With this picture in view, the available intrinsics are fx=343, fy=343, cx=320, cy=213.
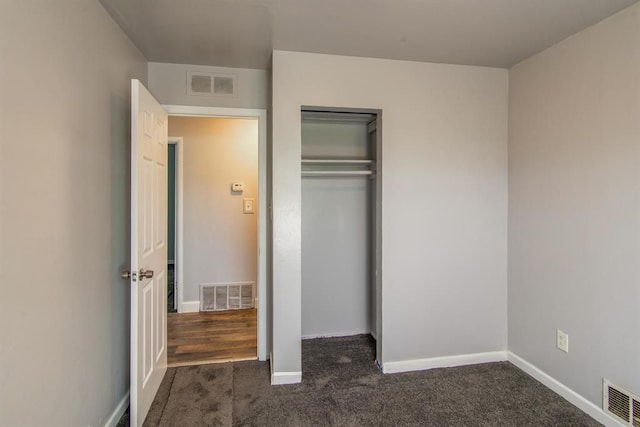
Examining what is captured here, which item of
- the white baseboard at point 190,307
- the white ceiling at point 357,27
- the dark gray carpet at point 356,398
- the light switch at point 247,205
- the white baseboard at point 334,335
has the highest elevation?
the white ceiling at point 357,27

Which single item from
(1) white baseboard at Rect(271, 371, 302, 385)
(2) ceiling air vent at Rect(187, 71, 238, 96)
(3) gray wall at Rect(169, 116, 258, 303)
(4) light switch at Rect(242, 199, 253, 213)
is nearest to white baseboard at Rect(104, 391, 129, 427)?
(1) white baseboard at Rect(271, 371, 302, 385)

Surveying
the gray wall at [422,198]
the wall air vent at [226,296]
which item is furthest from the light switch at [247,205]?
the gray wall at [422,198]

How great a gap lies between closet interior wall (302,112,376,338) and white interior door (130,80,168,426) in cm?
122

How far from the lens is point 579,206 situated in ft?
7.12

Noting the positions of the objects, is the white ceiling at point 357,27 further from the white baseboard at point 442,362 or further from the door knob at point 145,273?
the white baseboard at point 442,362

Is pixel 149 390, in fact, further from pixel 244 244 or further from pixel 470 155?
pixel 470 155

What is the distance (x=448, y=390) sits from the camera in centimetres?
237

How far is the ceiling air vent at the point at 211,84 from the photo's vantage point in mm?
2713

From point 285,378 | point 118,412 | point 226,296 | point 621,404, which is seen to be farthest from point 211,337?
point 621,404

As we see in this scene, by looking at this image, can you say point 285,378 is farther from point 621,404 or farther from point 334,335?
point 621,404

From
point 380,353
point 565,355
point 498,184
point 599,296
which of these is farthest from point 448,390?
point 498,184

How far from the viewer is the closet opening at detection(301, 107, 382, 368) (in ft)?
10.2

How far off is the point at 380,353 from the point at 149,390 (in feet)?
5.31

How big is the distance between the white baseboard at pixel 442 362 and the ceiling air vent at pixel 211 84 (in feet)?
8.15
